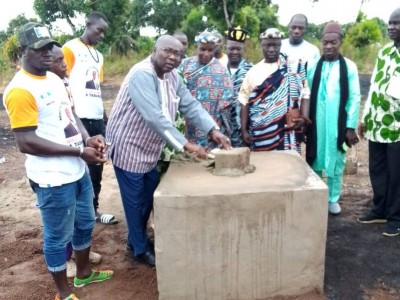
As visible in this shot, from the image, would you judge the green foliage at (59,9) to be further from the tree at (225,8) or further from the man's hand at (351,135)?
the man's hand at (351,135)

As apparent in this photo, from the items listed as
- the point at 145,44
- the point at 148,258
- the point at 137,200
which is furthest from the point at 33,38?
the point at 145,44

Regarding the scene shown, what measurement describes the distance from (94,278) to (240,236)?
1130 mm

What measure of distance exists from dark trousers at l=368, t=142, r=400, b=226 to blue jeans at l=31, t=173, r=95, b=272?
2398 mm

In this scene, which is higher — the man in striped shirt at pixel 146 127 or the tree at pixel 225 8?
the tree at pixel 225 8

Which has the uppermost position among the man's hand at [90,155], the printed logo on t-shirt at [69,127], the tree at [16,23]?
the tree at [16,23]

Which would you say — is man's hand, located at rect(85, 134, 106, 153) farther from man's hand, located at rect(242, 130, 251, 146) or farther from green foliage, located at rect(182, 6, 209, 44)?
green foliage, located at rect(182, 6, 209, 44)

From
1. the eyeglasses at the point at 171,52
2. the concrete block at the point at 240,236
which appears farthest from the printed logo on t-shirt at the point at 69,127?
the eyeglasses at the point at 171,52

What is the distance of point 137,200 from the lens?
3172mm

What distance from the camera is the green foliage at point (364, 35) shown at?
17344 millimetres

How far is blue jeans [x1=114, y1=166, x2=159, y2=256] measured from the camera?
10.3ft

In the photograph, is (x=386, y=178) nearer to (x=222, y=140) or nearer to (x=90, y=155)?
(x=222, y=140)

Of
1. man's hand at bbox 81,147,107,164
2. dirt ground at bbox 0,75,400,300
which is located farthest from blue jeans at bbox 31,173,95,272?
dirt ground at bbox 0,75,400,300

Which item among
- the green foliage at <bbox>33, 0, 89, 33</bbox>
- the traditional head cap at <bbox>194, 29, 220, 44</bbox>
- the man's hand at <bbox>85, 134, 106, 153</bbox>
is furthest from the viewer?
the green foliage at <bbox>33, 0, 89, 33</bbox>

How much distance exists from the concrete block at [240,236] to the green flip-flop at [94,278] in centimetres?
58
